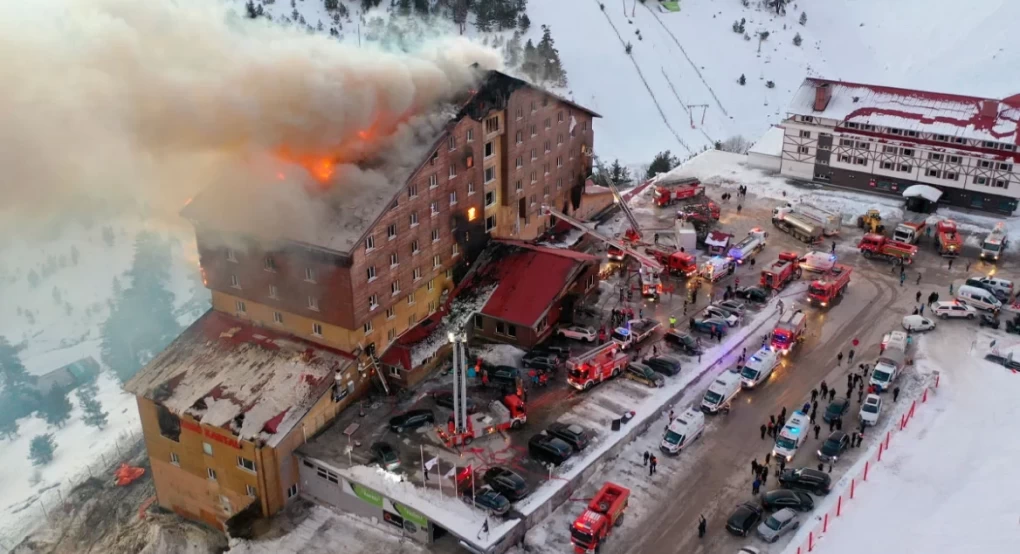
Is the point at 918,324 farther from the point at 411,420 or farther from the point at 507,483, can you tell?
the point at 411,420

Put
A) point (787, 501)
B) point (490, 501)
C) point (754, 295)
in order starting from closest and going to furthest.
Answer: point (490, 501), point (787, 501), point (754, 295)

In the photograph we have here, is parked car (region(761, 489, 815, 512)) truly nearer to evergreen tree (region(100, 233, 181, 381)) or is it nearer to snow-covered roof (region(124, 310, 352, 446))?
snow-covered roof (region(124, 310, 352, 446))

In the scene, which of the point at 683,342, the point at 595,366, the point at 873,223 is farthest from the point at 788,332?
the point at 873,223

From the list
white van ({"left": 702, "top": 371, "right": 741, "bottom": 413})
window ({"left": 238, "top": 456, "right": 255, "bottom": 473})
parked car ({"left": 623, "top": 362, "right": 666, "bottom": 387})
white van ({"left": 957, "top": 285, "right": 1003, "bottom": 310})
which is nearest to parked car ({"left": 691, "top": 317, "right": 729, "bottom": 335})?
white van ({"left": 702, "top": 371, "right": 741, "bottom": 413})

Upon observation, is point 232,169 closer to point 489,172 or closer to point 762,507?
point 489,172


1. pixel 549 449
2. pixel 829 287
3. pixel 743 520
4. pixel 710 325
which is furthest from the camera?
pixel 829 287

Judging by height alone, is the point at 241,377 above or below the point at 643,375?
above
